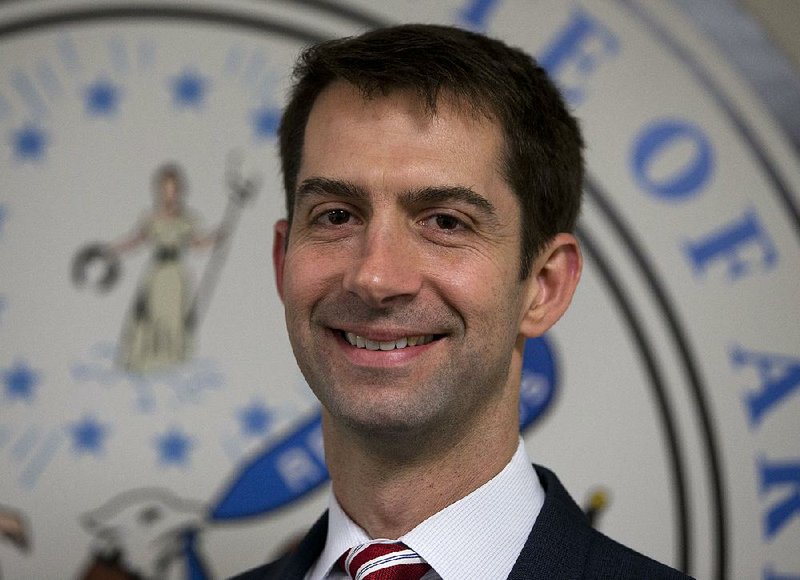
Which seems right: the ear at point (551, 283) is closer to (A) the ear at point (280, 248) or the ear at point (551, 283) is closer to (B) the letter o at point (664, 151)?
(A) the ear at point (280, 248)

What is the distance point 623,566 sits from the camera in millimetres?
1301

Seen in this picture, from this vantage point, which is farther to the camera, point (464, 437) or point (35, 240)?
point (35, 240)

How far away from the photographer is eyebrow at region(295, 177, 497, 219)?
129cm

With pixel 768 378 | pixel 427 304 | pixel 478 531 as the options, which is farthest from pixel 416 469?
pixel 768 378

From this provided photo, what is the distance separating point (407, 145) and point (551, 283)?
33 cm

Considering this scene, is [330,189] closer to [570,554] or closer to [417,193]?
[417,193]

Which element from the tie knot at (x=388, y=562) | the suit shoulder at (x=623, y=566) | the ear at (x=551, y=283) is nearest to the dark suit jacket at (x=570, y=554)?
the suit shoulder at (x=623, y=566)

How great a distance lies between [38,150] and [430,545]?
1.55 metres

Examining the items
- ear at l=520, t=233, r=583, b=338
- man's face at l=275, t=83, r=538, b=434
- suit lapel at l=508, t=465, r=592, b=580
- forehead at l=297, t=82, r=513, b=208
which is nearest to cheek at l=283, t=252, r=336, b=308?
man's face at l=275, t=83, r=538, b=434

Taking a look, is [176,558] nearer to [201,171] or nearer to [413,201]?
[201,171]

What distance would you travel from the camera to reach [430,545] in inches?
51.8

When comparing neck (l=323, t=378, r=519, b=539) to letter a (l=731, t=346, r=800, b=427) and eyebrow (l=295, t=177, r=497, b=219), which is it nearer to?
eyebrow (l=295, t=177, r=497, b=219)

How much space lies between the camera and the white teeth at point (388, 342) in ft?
4.33

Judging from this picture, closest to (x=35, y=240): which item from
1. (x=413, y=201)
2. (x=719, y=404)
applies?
(x=413, y=201)
